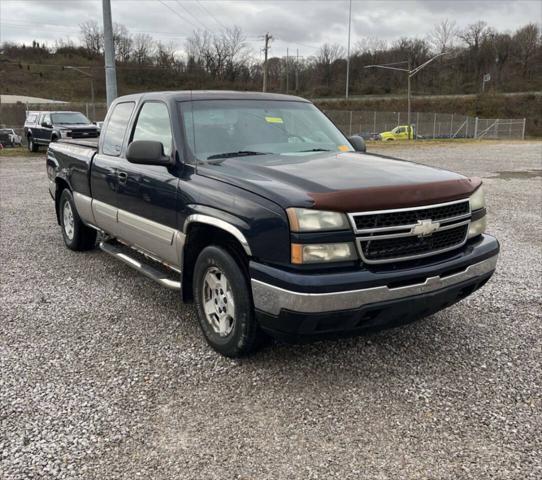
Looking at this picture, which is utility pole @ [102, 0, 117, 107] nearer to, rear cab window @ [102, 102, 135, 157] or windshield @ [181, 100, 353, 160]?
rear cab window @ [102, 102, 135, 157]

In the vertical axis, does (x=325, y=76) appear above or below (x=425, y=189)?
above

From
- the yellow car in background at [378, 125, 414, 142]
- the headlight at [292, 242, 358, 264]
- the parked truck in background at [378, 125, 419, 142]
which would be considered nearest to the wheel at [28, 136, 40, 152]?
the headlight at [292, 242, 358, 264]

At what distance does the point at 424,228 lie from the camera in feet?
10.7

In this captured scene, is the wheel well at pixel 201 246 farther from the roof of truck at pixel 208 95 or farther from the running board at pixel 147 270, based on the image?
the roof of truck at pixel 208 95

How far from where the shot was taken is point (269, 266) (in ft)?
10.2

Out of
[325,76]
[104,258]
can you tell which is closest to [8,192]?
[104,258]

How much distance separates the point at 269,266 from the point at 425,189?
109cm

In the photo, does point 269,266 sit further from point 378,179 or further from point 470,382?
point 470,382

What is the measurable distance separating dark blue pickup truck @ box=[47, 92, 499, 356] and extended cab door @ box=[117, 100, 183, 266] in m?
0.02

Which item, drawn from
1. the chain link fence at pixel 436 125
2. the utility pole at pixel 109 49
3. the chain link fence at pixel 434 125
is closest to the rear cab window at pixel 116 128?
the utility pole at pixel 109 49

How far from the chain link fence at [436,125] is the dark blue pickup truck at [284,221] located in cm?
4848

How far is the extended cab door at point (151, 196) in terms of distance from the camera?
409 cm

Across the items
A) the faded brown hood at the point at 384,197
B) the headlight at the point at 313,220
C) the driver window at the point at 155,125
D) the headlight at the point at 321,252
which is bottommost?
the headlight at the point at 321,252

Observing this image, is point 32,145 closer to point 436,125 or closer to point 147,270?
point 147,270
